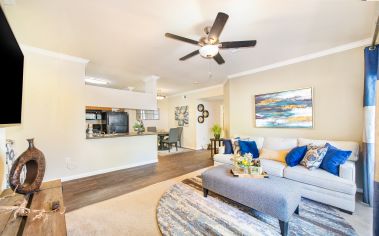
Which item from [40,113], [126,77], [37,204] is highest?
[126,77]

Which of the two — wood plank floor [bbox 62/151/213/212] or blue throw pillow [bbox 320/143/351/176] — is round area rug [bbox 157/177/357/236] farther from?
wood plank floor [bbox 62/151/213/212]

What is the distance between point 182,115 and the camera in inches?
297

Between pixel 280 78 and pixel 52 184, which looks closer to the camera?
pixel 52 184

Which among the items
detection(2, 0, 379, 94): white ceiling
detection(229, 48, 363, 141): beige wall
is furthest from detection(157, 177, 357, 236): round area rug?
detection(2, 0, 379, 94): white ceiling

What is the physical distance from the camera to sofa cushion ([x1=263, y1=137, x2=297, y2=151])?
3.23 meters

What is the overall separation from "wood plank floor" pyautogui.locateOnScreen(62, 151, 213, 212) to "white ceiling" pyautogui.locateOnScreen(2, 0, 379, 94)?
8.57 ft

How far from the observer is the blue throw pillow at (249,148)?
3502 mm

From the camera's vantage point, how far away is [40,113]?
3076mm

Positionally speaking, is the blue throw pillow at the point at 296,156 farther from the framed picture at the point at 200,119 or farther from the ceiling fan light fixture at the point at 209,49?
the framed picture at the point at 200,119

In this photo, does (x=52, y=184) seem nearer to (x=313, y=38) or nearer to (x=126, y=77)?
(x=126, y=77)

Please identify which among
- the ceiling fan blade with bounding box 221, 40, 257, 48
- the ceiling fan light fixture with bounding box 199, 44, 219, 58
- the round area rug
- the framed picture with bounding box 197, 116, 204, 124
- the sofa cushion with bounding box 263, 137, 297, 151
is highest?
the ceiling fan blade with bounding box 221, 40, 257, 48

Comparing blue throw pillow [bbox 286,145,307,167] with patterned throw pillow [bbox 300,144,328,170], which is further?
blue throw pillow [bbox 286,145,307,167]

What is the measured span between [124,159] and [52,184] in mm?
2577

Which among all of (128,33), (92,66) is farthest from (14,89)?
(92,66)
